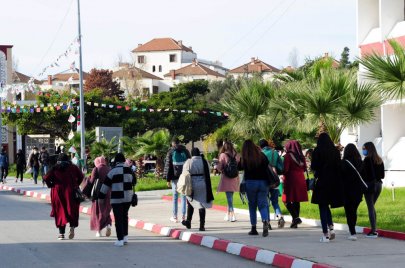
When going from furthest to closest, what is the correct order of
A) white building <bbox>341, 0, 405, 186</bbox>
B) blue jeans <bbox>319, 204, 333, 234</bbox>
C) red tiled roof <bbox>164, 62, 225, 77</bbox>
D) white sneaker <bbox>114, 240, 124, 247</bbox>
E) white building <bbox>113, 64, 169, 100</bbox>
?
red tiled roof <bbox>164, 62, 225, 77</bbox> → white building <bbox>113, 64, 169, 100</bbox> → white building <bbox>341, 0, 405, 186</bbox> → white sneaker <bbox>114, 240, 124, 247</bbox> → blue jeans <bbox>319, 204, 333, 234</bbox>

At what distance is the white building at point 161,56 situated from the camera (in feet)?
478

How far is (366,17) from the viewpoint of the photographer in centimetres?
2744

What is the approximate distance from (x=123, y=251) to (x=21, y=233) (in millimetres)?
3899

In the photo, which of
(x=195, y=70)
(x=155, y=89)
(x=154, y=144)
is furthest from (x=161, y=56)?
(x=154, y=144)

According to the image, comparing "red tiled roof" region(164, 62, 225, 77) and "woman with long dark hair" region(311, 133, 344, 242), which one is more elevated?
"red tiled roof" region(164, 62, 225, 77)

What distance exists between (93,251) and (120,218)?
3.35 ft

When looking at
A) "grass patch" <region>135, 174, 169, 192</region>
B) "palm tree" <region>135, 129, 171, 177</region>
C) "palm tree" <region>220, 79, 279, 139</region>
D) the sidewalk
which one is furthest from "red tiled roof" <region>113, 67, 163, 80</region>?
the sidewalk

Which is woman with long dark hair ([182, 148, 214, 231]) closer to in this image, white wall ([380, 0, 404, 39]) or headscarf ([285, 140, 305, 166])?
headscarf ([285, 140, 305, 166])

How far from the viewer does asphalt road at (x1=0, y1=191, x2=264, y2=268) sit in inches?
472

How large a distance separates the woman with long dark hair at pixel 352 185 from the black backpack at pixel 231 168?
389cm

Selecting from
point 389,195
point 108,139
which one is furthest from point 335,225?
point 108,139

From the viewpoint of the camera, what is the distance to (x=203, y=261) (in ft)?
40.2

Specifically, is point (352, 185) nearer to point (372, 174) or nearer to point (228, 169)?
point (372, 174)

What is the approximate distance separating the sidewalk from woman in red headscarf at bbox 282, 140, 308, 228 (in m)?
0.62
